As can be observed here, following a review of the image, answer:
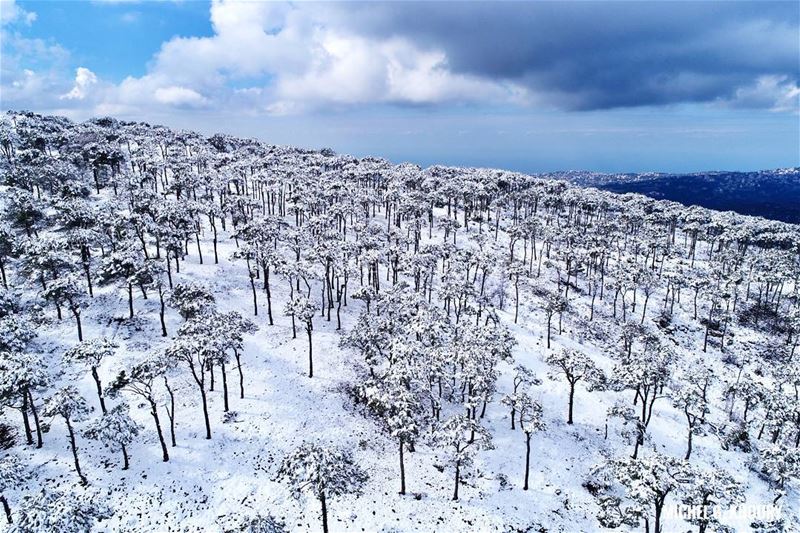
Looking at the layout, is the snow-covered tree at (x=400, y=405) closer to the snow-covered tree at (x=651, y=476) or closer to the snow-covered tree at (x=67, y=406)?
the snow-covered tree at (x=651, y=476)

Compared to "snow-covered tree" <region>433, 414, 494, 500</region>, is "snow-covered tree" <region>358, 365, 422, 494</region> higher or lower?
higher

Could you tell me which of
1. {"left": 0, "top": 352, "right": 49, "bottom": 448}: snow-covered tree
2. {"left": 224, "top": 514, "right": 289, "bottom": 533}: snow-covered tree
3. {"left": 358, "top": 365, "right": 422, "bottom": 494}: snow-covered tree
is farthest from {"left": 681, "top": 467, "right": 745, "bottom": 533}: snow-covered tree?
{"left": 0, "top": 352, "right": 49, "bottom": 448}: snow-covered tree

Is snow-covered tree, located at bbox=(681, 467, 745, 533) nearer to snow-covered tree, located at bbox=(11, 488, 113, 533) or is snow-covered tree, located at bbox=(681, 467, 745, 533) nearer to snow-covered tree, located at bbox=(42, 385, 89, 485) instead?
snow-covered tree, located at bbox=(11, 488, 113, 533)

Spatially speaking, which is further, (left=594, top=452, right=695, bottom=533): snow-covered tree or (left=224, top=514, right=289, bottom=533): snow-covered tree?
(left=594, top=452, right=695, bottom=533): snow-covered tree

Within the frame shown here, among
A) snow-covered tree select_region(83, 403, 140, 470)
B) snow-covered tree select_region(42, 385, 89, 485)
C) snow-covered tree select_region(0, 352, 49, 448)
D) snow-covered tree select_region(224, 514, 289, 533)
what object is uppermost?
snow-covered tree select_region(0, 352, 49, 448)

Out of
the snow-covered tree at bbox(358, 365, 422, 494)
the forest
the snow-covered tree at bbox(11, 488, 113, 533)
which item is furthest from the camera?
the snow-covered tree at bbox(358, 365, 422, 494)

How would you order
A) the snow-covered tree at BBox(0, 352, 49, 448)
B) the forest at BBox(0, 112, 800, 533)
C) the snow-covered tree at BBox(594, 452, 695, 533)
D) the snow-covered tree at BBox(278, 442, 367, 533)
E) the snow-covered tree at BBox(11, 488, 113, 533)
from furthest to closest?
the forest at BBox(0, 112, 800, 533), the snow-covered tree at BBox(0, 352, 49, 448), the snow-covered tree at BBox(594, 452, 695, 533), the snow-covered tree at BBox(278, 442, 367, 533), the snow-covered tree at BBox(11, 488, 113, 533)

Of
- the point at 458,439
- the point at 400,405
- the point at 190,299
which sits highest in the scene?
the point at 190,299

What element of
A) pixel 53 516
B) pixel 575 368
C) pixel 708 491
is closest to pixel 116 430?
pixel 53 516

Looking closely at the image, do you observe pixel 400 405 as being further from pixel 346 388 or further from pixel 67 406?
pixel 67 406
